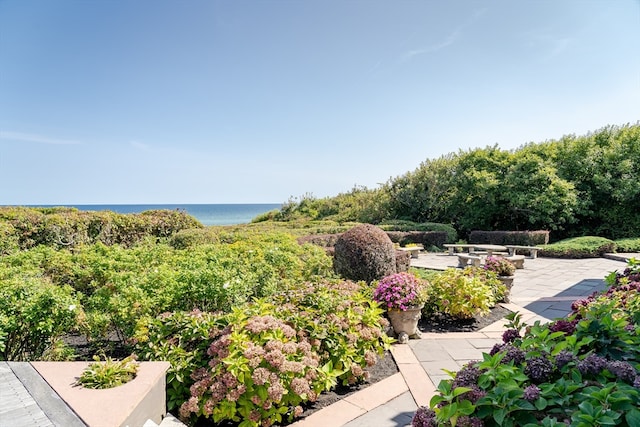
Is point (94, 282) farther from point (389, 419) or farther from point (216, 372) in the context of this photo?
point (389, 419)

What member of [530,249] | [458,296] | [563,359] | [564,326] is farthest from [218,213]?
[563,359]

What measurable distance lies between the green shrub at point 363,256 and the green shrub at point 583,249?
29.5 feet

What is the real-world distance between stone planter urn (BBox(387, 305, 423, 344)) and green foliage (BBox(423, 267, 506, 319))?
55 cm

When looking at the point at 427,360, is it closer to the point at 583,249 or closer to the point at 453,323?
the point at 453,323

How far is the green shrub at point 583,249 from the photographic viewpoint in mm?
11302

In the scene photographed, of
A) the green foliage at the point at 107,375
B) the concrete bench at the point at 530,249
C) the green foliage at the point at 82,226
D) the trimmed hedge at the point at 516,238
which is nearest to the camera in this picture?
the green foliage at the point at 107,375

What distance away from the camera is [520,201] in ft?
46.7

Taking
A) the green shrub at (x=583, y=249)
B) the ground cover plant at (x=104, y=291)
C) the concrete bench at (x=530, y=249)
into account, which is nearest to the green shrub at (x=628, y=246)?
the green shrub at (x=583, y=249)

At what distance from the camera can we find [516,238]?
13.2 m

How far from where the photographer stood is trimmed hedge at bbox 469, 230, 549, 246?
1291 cm

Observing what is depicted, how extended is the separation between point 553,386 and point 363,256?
13.2 feet

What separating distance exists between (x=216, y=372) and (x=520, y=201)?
15.0 meters

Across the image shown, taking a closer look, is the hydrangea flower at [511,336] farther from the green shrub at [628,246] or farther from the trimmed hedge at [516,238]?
the green shrub at [628,246]

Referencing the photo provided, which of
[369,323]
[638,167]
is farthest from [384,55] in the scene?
[638,167]
